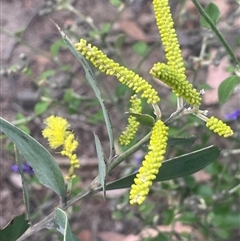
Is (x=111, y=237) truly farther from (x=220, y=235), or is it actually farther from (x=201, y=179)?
(x=220, y=235)

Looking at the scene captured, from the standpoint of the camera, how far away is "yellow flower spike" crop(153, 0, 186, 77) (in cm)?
92

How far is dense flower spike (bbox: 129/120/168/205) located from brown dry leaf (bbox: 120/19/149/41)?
192cm

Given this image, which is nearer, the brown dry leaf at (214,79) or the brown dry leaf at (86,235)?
the brown dry leaf at (86,235)


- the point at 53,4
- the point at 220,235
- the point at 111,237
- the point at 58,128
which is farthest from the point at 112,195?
the point at 58,128

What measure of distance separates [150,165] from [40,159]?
30 centimetres

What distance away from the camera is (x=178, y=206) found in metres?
2.02

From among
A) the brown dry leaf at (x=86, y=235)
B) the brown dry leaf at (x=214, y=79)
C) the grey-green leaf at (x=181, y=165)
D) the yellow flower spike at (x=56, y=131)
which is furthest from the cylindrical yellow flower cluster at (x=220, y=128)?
the brown dry leaf at (x=214, y=79)

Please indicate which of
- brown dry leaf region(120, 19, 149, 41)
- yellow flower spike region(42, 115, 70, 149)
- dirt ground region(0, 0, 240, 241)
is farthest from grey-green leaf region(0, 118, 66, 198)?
brown dry leaf region(120, 19, 149, 41)

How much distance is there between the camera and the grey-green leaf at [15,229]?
117cm

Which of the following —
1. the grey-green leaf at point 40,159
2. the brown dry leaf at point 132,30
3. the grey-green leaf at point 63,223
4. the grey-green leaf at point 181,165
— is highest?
the brown dry leaf at point 132,30

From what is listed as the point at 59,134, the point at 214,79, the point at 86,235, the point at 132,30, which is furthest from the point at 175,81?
the point at 132,30

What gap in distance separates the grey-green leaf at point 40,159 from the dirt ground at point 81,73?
106cm

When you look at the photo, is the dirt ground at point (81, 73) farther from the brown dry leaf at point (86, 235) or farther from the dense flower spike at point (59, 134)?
the dense flower spike at point (59, 134)

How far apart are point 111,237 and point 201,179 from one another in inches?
17.4
